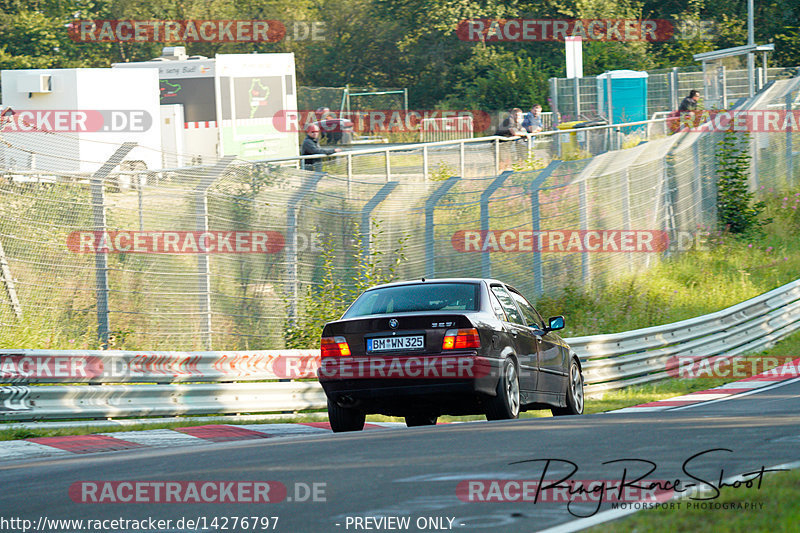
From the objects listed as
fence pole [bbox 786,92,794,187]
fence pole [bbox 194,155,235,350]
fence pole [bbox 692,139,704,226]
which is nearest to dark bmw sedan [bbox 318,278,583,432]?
fence pole [bbox 194,155,235,350]

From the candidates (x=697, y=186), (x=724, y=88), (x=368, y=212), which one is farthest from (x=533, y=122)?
(x=368, y=212)

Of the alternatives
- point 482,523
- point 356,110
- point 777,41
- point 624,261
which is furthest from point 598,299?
point 356,110

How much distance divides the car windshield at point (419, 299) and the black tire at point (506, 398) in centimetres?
65

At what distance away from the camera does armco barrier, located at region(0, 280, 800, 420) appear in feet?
35.2

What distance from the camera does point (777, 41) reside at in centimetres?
5047

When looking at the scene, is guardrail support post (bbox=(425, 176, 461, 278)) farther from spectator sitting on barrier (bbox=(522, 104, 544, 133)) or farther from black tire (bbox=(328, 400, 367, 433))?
spectator sitting on barrier (bbox=(522, 104, 544, 133))

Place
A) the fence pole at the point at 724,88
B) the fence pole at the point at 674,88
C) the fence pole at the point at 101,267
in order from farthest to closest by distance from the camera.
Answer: the fence pole at the point at 674,88, the fence pole at the point at 724,88, the fence pole at the point at 101,267

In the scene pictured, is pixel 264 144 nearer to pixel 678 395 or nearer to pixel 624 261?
pixel 624 261

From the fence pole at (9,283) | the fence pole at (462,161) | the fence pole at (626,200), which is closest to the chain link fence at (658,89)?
the fence pole at (462,161)

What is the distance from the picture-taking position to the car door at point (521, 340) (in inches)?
440

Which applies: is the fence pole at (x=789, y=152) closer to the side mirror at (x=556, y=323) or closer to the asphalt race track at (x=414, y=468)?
the side mirror at (x=556, y=323)

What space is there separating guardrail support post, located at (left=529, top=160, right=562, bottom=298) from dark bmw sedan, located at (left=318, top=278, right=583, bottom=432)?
24.0ft

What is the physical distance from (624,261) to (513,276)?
3511 mm

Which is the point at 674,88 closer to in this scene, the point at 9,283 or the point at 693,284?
the point at 693,284
